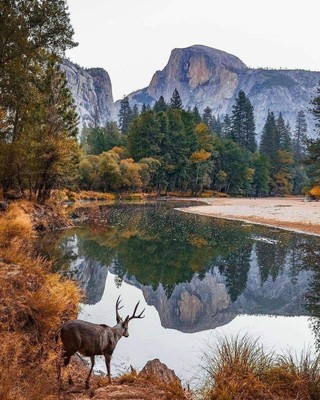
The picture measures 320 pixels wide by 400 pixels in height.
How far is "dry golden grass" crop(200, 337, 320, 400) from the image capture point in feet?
14.6

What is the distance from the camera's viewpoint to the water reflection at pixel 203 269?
37.2 feet

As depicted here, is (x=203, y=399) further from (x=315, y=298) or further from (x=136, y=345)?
(x=315, y=298)

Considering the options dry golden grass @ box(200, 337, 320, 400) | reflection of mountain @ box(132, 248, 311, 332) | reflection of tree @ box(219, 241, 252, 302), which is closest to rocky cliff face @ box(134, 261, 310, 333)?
reflection of mountain @ box(132, 248, 311, 332)

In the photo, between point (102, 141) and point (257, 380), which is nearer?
point (257, 380)

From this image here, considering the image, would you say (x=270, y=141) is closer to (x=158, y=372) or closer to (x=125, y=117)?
(x=125, y=117)

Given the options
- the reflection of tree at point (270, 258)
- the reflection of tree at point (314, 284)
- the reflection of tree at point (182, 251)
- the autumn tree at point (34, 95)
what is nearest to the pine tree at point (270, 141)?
the reflection of tree at point (182, 251)

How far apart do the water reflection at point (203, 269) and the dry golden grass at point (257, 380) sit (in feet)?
14.2

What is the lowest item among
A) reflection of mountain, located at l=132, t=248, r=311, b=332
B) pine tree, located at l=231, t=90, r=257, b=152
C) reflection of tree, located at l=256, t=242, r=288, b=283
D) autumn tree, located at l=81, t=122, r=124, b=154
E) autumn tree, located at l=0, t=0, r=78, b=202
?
reflection of mountain, located at l=132, t=248, r=311, b=332

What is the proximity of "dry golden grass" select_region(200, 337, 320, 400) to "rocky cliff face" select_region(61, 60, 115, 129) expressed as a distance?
16500 cm

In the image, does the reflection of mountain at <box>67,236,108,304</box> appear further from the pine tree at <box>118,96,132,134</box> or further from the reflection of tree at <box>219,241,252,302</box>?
the pine tree at <box>118,96,132,134</box>

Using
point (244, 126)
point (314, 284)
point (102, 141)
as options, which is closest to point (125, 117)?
point (102, 141)

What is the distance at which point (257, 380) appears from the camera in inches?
183

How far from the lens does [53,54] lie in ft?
71.6

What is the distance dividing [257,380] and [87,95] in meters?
186
